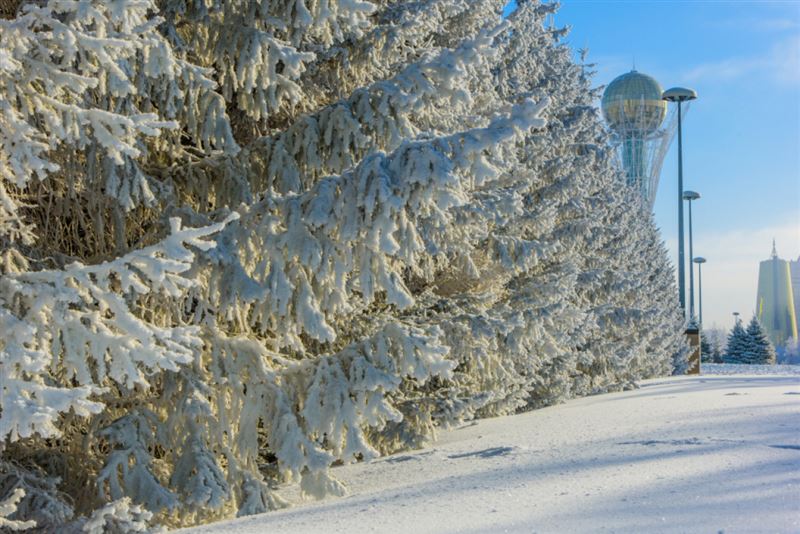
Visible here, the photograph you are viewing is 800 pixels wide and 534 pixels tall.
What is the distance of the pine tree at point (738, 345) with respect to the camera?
49375 mm

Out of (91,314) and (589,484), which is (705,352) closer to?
(589,484)

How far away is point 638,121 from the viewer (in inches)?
2116

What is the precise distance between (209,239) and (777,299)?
71437 mm

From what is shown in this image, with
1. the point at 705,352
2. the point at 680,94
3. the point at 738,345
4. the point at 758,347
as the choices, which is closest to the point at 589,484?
the point at 680,94

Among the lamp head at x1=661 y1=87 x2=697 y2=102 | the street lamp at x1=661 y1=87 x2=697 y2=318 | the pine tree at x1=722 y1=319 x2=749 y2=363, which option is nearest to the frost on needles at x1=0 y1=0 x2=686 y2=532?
the street lamp at x1=661 y1=87 x2=697 y2=318

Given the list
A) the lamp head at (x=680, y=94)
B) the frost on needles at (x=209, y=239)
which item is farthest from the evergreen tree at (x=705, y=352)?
the frost on needles at (x=209, y=239)

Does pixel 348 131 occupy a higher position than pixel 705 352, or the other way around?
pixel 348 131

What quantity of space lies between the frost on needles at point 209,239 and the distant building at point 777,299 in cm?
6625

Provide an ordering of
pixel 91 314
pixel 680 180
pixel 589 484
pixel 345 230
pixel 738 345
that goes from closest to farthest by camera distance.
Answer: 1. pixel 91 314
2. pixel 589 484
3. pixel 345 230
4. pixel 680 180
5. pixel 738 345

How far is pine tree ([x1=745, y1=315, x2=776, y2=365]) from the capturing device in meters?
47.8

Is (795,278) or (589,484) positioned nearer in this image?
(589,484)

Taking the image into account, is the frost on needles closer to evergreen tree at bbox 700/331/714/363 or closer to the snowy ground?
the snowy ground

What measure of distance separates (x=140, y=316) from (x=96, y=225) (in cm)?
75

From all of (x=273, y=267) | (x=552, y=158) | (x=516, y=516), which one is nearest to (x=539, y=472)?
(x=516, y=516)
